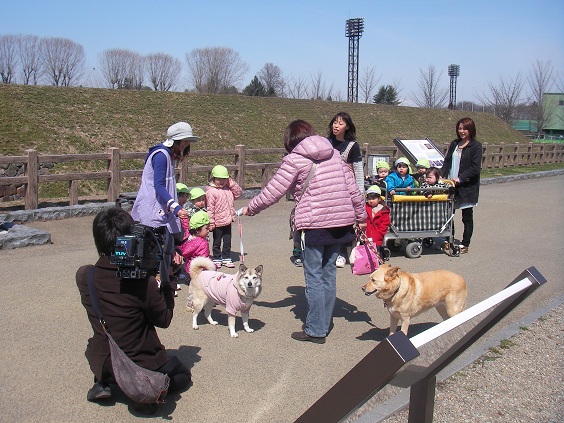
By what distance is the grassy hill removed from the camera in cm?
1848

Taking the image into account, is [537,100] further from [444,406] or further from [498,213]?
[444,406]

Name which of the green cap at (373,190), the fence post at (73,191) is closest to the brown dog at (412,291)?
the green cap at (373,190)

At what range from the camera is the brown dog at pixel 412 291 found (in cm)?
517

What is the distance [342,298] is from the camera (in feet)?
23.3

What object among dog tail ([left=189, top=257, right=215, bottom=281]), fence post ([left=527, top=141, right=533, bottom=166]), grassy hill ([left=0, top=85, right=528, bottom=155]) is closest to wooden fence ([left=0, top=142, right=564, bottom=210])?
grassy hill ([left=0, top=85, right=528, bottom=155])

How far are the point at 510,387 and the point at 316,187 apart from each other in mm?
2188

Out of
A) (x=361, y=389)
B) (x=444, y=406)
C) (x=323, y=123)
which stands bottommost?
(x=444, y=406)

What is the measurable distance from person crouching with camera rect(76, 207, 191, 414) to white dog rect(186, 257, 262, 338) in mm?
1301

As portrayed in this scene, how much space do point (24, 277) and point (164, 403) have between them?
404 cm

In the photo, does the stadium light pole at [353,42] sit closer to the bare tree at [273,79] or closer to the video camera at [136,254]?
the bare tree at [273,79]

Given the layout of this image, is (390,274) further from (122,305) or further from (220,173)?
(220,173)

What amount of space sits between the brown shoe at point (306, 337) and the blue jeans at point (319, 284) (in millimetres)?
31

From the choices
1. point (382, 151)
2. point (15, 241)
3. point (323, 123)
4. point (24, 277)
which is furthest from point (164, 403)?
point (323, 123)

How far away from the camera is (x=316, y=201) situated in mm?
5293
